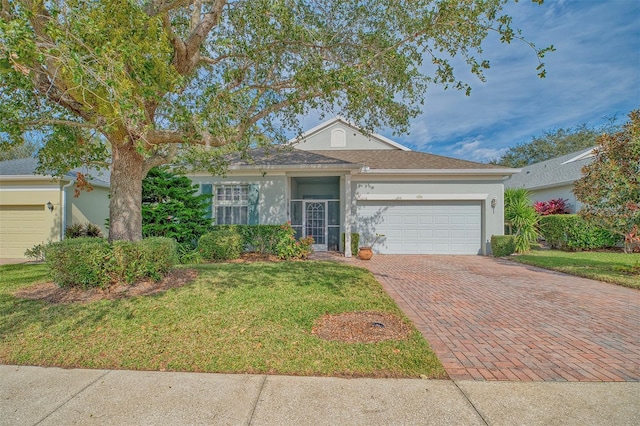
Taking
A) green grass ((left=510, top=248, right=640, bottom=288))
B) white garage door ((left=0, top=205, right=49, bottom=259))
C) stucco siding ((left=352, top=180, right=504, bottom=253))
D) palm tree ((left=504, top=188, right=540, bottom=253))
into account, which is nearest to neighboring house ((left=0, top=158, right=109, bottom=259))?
white garage door ((left=0, top=205, right=49, bottom=259))

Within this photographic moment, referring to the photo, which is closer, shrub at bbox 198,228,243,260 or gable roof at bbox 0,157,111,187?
shrub at bbox 198,228,243,260

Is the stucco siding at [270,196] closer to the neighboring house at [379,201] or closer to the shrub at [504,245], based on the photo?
the neighboring house at [379,201]

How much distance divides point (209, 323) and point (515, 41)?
801cm

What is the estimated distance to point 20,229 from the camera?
1227 centimetres

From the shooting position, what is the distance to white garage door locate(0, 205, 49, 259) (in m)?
12.2

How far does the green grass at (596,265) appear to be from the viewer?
7984 millimetres

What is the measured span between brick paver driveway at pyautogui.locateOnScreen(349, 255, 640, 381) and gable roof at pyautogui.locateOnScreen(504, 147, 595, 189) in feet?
36.2

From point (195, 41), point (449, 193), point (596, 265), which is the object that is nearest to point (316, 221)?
point (449, 193)

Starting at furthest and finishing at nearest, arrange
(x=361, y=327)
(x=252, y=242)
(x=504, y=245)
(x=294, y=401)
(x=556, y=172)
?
(x=556, y=172)
(x=504, y=245)
(x=252, y=242)
(x=361, y=327)
(x=294, y=401)

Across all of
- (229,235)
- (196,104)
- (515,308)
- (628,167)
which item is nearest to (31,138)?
(196,104)

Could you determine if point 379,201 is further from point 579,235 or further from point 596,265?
point 579,235

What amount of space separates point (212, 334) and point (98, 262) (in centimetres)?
337

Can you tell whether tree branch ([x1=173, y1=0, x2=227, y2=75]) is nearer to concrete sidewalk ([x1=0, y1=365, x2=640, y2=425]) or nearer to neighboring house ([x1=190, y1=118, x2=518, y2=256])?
neighboring house ([x1=190, y1=118, x2=518, y2=256])

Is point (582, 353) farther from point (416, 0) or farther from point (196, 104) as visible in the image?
point (196, 104)
